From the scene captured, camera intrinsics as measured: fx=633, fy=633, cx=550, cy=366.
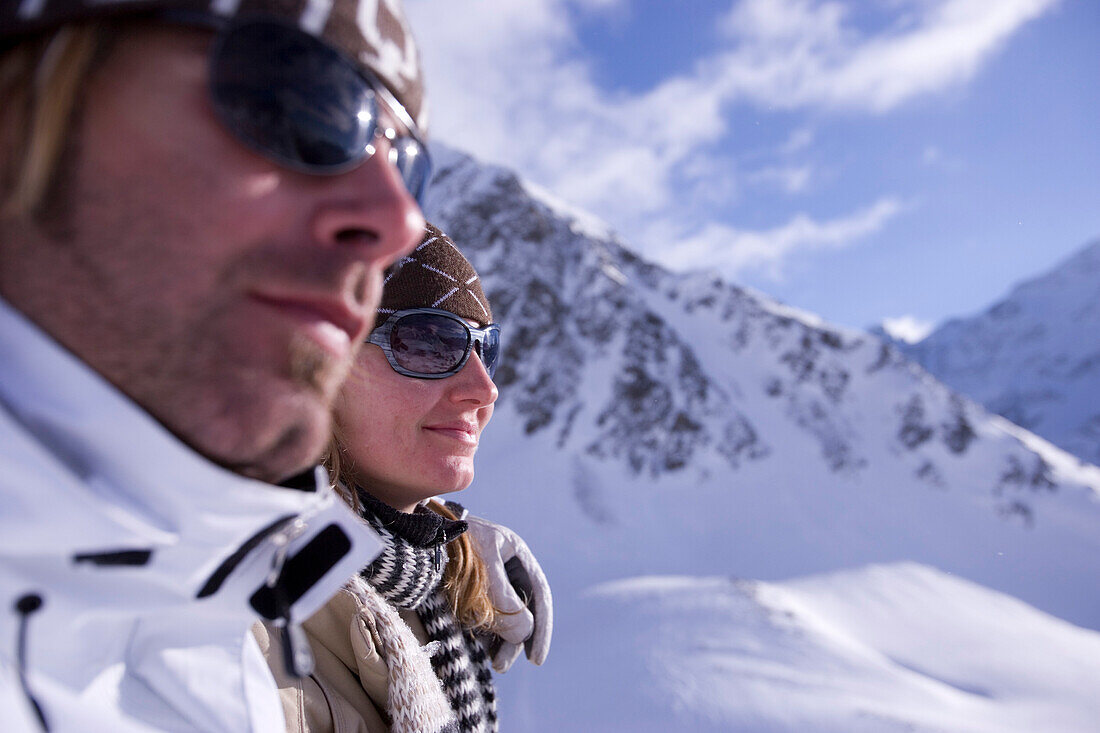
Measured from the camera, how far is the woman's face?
1.87 m

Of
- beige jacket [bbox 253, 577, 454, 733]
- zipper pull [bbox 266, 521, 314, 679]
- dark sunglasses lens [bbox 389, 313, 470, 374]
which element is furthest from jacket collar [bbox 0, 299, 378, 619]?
Result: dark sunglasses lens [bbox 389, 313, 470, 374]

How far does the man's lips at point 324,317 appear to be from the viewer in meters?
0.87

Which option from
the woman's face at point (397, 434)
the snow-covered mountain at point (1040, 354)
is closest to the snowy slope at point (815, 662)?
the woman's face at point (397, 434)

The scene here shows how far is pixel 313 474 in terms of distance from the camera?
1079 mm

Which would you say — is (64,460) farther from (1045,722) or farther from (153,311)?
(1045,722)

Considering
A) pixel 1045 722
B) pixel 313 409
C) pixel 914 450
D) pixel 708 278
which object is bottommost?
pixel 1045 722

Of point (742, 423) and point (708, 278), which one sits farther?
point (708, 278)

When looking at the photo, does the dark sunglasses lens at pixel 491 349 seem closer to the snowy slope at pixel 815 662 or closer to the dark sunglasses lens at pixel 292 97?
the dark sunglasses lens at pixel 292 97

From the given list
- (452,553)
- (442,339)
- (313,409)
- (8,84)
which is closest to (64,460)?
(313,409)

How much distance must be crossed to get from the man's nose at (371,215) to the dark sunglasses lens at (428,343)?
96cm

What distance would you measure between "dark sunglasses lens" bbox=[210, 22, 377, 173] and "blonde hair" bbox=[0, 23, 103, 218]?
152 millimetres

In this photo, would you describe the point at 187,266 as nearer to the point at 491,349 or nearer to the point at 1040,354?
the point at 491,349

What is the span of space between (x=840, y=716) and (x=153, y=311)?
38.0 ft

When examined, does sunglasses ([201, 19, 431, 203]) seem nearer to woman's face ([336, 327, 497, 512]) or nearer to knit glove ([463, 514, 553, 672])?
woman's face ([336, 327, 497, 512])
